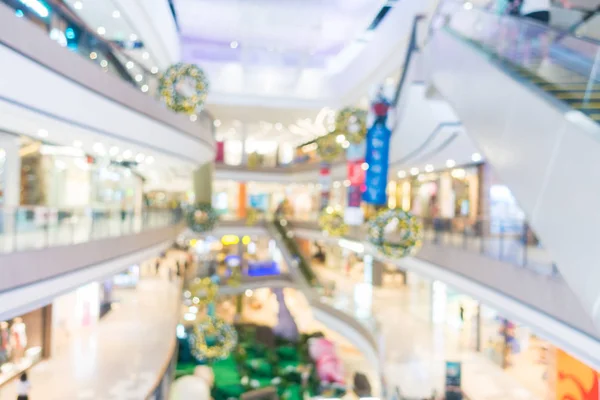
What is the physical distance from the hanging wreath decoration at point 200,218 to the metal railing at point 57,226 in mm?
4447

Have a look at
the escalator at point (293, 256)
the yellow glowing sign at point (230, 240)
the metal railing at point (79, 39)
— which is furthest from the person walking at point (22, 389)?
the yellow glowing sign at point (230, 240)

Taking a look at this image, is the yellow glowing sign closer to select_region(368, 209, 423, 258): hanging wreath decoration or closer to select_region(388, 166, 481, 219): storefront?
select_region(388, 166, 481, 219): storefront

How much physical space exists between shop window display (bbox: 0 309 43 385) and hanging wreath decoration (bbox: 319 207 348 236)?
678cm

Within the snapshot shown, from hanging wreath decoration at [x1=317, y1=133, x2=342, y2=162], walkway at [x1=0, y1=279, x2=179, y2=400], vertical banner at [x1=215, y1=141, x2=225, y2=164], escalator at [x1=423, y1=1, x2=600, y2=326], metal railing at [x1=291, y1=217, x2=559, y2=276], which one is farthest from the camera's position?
vertical banner at [x1=215, y1=141, x2=225, y2=164]

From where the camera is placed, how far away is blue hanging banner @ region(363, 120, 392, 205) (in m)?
9.97

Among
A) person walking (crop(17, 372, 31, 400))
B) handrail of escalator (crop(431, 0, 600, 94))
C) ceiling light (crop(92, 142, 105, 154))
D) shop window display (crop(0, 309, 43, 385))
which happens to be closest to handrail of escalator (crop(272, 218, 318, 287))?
ceiling light (crop(92, 142, 105, 154))

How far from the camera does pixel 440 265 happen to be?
9281 mm

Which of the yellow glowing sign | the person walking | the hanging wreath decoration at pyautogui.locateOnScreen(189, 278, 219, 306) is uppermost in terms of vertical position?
the yellow glowing sign

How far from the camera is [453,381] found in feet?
32.1

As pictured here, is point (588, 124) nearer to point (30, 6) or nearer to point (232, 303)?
point (30, 6)

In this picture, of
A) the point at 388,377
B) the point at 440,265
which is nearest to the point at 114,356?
the point at 388,377

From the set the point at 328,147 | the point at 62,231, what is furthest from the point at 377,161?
the point at 62,231

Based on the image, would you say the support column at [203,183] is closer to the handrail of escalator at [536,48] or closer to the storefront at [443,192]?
the storefront at [443,192]

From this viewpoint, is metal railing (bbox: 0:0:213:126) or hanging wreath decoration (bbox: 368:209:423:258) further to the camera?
hanging wreath decoration (bbox: 368:209:423:258)
